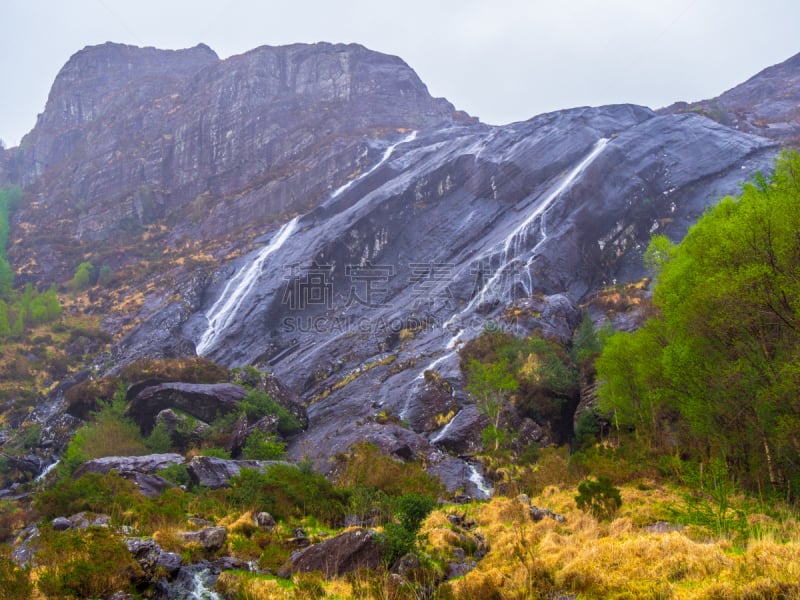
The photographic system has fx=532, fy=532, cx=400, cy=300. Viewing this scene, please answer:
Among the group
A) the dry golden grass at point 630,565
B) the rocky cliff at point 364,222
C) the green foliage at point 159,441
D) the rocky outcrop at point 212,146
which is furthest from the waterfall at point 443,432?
the rocky outcrop at point 212,146

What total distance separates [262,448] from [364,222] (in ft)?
122

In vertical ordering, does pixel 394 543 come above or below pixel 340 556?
above

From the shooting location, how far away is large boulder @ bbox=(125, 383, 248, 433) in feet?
107

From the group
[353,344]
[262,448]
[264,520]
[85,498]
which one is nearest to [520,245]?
[353,344]

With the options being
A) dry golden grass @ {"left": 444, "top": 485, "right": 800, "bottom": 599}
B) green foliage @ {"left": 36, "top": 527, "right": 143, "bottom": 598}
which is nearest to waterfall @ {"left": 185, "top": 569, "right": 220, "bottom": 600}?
green foliage @ {"left": 36, "top": 527, "right": 143, "bottom": 598}

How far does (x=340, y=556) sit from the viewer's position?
11.0m

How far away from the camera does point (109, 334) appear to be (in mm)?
58750

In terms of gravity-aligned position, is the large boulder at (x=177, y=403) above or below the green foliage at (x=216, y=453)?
above

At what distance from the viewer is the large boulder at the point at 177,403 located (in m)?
32.5

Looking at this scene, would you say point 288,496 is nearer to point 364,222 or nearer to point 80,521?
point 80,521

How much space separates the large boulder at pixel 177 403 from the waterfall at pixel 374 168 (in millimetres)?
45383

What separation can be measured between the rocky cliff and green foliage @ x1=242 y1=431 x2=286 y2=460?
1961mm

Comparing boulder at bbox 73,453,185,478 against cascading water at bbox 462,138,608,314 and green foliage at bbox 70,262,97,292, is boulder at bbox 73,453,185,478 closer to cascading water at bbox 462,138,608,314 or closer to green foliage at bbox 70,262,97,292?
cascading water at bbox 462,138,608,314

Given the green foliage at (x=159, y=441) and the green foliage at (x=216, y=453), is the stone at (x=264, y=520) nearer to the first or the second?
the green foliage at (x=216, y=453)
